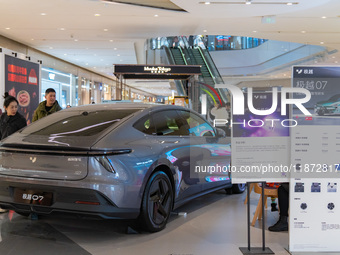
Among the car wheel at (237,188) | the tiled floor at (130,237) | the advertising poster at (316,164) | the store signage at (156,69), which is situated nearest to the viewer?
the advertising poster at (316,164)

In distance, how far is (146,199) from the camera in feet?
12.2

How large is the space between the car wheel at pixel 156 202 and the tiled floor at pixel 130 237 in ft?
0.39

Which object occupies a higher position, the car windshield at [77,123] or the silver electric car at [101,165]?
the car windshield at [77,123]

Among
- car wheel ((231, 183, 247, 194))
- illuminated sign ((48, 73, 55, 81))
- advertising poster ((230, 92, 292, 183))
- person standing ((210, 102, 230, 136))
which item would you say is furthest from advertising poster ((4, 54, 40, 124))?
advertising poster ((230, 92, 292, 183))

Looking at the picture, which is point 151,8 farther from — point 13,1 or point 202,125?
point 202,125

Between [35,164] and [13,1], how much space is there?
7.37 metres

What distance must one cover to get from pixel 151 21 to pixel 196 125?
7705mm

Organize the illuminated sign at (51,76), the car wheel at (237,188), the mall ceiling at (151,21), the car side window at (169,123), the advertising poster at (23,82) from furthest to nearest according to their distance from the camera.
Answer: the illuminated sign at (51,76) < the advertising poster at (23,82) < the mall ceiling at (151,21) < the car wheel at (237,188) < the car side window at (169,123)

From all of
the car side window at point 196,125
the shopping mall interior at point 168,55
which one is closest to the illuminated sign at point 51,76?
the shopping mall interior at point 168,55

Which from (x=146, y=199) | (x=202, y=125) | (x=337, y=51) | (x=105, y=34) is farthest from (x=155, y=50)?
(x=146, y=199)

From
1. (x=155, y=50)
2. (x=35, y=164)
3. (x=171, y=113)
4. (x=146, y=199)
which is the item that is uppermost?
(x=155, y=50)

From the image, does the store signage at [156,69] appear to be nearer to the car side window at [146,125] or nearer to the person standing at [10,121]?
the person standing at [10,121]

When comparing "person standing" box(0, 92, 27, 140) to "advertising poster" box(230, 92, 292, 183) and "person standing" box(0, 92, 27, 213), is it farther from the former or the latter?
"advertising poster" box(230, 92, 292, 183)

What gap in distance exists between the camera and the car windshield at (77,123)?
3838 millimetres
